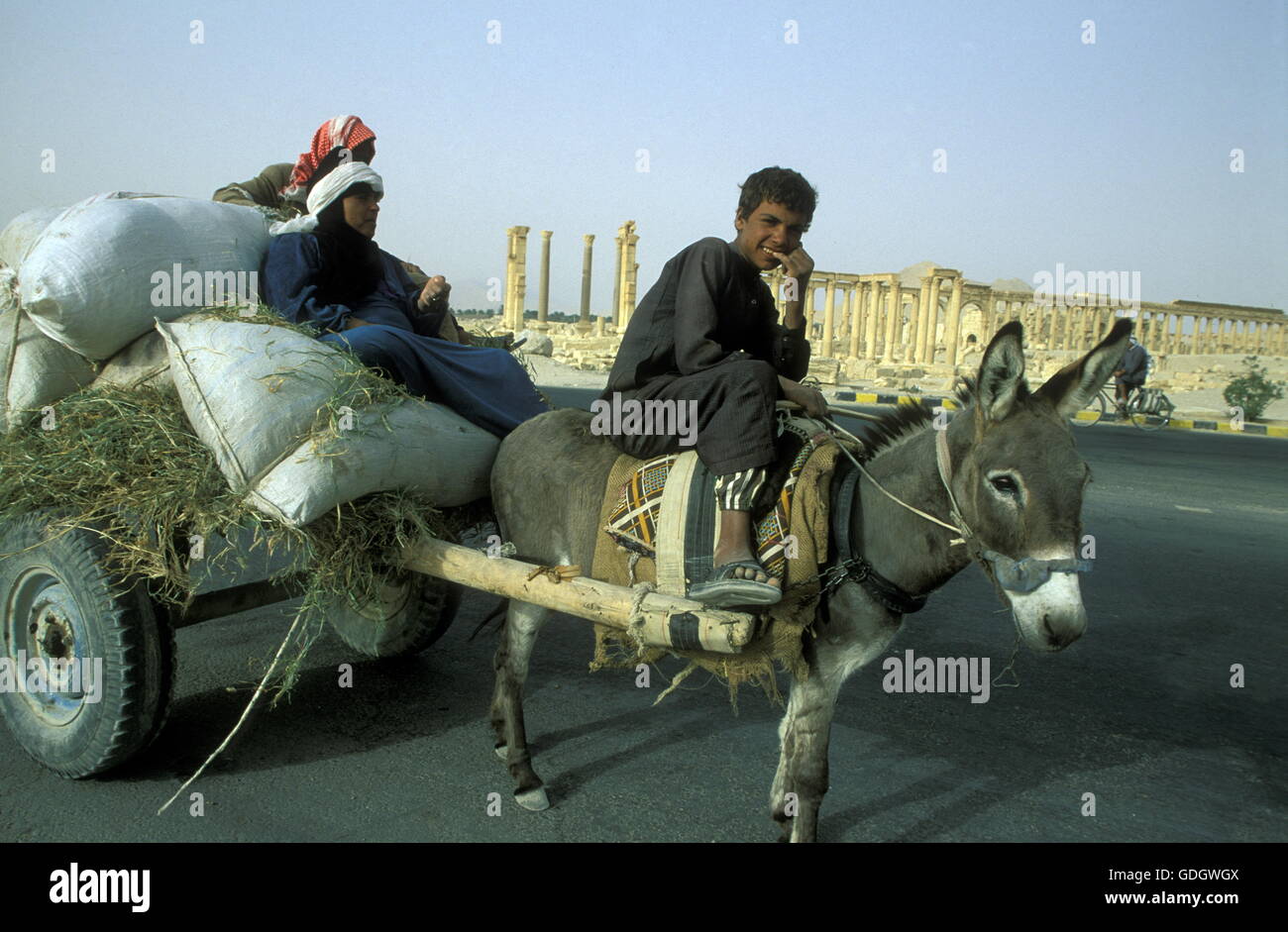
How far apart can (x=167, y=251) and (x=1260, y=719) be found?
5.48 metres

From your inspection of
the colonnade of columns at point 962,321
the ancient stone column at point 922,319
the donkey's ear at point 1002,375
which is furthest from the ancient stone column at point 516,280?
the donkey's ear at point 1002,375

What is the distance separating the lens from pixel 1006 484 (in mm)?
2617

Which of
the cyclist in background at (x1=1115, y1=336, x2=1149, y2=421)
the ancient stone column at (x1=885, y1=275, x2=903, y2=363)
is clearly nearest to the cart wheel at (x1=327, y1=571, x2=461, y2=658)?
the cyclist in background at (x1=1115, y1=336, x2=1149, y2=421)

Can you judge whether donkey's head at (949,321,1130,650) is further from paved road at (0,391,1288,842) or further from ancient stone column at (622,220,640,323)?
ancient stone column at (622,220,640,323)

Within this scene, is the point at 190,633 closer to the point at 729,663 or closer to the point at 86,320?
the point at 86,320

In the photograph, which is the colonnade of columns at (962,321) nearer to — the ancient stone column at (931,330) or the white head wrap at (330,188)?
the ancient stone column at (931,330)

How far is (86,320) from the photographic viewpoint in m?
3.55

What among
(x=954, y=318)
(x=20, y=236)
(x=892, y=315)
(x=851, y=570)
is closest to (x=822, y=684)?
(x=851, y=570)

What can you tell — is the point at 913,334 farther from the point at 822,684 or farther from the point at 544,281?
the point at 822,684

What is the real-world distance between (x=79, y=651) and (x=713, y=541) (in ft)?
8.18

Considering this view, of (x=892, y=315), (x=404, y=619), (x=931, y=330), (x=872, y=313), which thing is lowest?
(x=404, y=619)

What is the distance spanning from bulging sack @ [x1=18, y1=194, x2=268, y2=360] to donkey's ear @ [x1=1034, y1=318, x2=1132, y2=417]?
10.2ft

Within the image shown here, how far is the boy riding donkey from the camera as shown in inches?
117
